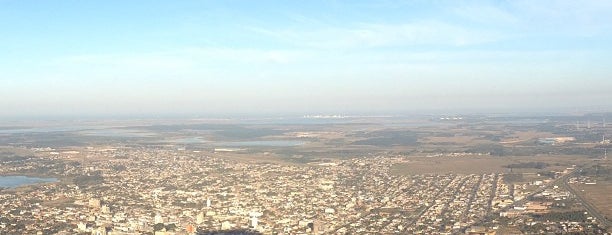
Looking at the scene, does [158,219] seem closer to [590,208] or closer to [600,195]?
[590,208]

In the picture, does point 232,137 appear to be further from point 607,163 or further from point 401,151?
point 607,163

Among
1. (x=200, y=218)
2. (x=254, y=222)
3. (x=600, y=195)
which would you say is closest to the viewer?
(x=254, y=222)

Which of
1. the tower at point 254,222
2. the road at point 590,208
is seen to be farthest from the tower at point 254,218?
the road at point 590,208

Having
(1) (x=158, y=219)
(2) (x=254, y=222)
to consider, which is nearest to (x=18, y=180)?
(1) (x=158, y=219)

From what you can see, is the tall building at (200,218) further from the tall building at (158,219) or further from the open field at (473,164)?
the open field at (473,164)

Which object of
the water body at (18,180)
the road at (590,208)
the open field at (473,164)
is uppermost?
the water body at (18,180)

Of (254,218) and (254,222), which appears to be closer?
(254,222)

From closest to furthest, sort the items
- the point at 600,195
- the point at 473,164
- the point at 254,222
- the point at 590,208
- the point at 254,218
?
the point at 254,222, the point at 254,218, the point at 590,208, the point at 600,195, the point at 473,164

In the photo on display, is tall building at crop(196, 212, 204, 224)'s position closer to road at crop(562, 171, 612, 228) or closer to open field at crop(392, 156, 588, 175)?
road at crop(562, 171, 612, 228)
